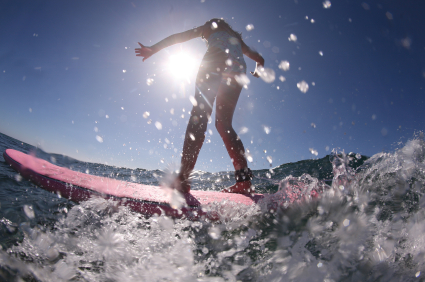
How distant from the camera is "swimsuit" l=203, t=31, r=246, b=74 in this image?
1970 millimetres

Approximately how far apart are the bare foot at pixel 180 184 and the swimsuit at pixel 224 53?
1.21 m

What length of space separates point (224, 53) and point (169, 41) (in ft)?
2.42

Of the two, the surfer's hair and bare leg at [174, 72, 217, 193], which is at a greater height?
the surfer's hair

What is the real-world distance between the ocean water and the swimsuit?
1434 mm

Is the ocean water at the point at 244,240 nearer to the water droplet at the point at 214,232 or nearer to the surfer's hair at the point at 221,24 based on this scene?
the water droplet at the point at 214,232

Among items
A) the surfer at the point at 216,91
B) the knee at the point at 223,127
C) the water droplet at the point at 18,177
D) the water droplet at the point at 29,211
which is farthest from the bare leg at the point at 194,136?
the water droplet at the point at 18,177

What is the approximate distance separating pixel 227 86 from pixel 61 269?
1.95 metres

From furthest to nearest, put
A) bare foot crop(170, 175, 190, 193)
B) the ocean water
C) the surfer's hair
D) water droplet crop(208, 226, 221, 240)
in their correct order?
the surfer's hair
bare foot crop(170, 175, 190, 193)
water droplet crop(208, 226, 221, 240)
the ocean water

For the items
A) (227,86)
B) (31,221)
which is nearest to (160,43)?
(227,86)

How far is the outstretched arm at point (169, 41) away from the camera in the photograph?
2.20 metres

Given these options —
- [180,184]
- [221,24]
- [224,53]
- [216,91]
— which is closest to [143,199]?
[180,184]

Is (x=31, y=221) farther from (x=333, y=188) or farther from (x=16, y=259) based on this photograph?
(x=333, y=188)

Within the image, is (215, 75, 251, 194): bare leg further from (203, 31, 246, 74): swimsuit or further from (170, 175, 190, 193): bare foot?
(170, 175, 190, 193): bare foot

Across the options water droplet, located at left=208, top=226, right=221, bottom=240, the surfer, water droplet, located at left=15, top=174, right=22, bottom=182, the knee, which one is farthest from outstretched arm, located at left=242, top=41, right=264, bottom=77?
water droplet, located at left=15, top=174, right=22, bottom=182
